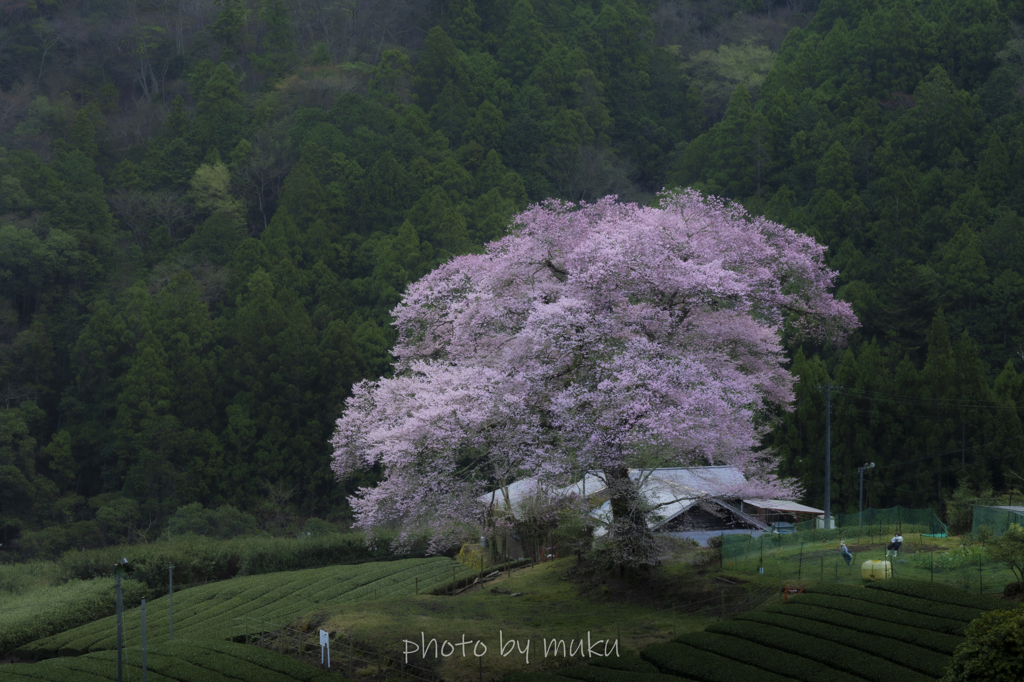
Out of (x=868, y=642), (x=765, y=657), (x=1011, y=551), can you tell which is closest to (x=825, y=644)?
(x=868, y=642)

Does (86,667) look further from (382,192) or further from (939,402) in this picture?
(382,192)

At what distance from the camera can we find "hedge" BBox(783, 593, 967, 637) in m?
18.7

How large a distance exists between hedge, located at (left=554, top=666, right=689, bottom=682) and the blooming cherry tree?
411cm

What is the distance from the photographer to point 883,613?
65.3ft

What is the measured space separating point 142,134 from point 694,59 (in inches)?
1707

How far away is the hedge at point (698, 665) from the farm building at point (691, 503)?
4.28 meters

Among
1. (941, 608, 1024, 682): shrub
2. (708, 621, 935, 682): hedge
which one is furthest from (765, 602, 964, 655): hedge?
(941, 608, 1024, 682): shrub

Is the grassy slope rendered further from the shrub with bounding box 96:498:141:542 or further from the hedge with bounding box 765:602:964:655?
the shrub with bounding box 96:498:141:542

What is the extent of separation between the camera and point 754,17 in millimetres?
91438

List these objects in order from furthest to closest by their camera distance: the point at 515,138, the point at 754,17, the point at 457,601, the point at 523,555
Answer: the point at 754,17 < the point at 515,138 < the point at 523,555 < the point at 457,601

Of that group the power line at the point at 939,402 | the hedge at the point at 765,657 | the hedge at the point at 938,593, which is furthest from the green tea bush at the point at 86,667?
the power line at the point at 939,402

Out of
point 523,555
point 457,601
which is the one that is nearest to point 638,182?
point 523,555

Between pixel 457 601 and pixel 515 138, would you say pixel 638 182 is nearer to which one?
pixel 515 138

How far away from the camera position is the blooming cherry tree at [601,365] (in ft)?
73.0
